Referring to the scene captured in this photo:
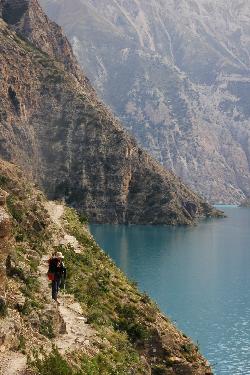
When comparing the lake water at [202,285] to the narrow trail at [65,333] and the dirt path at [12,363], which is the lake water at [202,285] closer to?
the narrow trail at [65,333]

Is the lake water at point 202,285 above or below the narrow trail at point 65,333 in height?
below

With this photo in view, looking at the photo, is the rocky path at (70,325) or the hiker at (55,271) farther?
the hiker at (55,271)

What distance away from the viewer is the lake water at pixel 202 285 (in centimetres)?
7794

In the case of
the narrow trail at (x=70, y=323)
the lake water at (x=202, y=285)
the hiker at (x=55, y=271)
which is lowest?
the lake water at (x=202, y=285)

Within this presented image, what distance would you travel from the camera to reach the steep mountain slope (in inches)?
1073

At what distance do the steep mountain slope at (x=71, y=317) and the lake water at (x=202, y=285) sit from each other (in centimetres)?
1513

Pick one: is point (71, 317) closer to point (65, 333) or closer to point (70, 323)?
point (70, 323)

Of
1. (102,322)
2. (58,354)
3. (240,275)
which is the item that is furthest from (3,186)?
(240,275)

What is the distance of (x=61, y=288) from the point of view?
4191cm

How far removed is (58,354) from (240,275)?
113 meters

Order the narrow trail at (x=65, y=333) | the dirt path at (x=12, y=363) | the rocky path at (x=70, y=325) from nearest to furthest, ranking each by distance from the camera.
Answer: the dirt path at (x=12, y=363), the narrow trail at (x=65, y=333), the rocky path at (x=70, y=325)

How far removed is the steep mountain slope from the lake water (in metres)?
15.1

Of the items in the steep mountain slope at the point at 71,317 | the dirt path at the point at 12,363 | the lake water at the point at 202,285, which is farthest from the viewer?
the lake water at the point at 202,285

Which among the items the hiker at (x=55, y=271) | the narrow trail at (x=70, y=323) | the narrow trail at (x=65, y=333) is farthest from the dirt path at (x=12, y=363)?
the hiker at (x=55, y=271)
